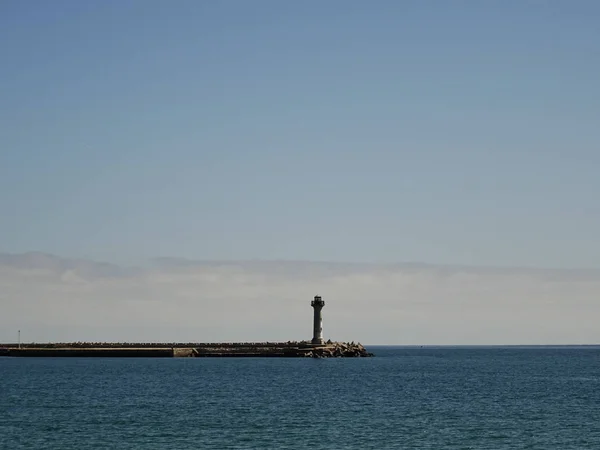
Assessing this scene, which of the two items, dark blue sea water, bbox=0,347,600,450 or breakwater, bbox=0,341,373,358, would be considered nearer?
dark blue sea water, bbox=0,347,600,450

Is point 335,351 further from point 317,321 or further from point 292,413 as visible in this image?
point 292,413

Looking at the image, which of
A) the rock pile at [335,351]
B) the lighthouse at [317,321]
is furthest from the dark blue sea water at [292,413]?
the rock pile at [335,351]

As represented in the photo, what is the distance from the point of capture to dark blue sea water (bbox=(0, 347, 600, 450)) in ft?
156

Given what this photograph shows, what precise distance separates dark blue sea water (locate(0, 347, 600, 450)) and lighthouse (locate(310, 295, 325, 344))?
42.3 meters

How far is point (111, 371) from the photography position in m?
112

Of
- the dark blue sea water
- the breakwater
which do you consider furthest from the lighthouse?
the dark blue sea water

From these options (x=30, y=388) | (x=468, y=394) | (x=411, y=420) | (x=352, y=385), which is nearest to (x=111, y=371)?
(x=30, y=388)

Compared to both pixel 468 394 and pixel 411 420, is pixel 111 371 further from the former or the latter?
pixel 411 420

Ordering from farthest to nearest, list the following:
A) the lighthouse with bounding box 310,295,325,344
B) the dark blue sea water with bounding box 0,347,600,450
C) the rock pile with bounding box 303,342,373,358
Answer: the rock pile with bounding box 303,342,373,358
the lighthouse with bounding box 310,295,325,344
the dark blue sea water with bounding box 0,347,600,450

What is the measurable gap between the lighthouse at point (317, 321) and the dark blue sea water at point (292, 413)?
42295mm

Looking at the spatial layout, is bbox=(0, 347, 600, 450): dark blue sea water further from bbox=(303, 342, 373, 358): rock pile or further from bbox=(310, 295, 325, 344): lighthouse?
bbox=(303, 342, 373, 358): rock pile

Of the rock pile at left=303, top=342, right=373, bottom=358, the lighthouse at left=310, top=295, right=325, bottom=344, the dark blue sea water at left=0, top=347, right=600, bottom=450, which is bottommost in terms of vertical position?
the dark blue sea water at left=0, top=347, right=600, bottom=450

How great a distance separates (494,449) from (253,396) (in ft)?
104

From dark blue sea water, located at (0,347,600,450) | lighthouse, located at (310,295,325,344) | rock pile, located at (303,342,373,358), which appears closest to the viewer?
dark blue sea water, located at (0,347,600,450)
